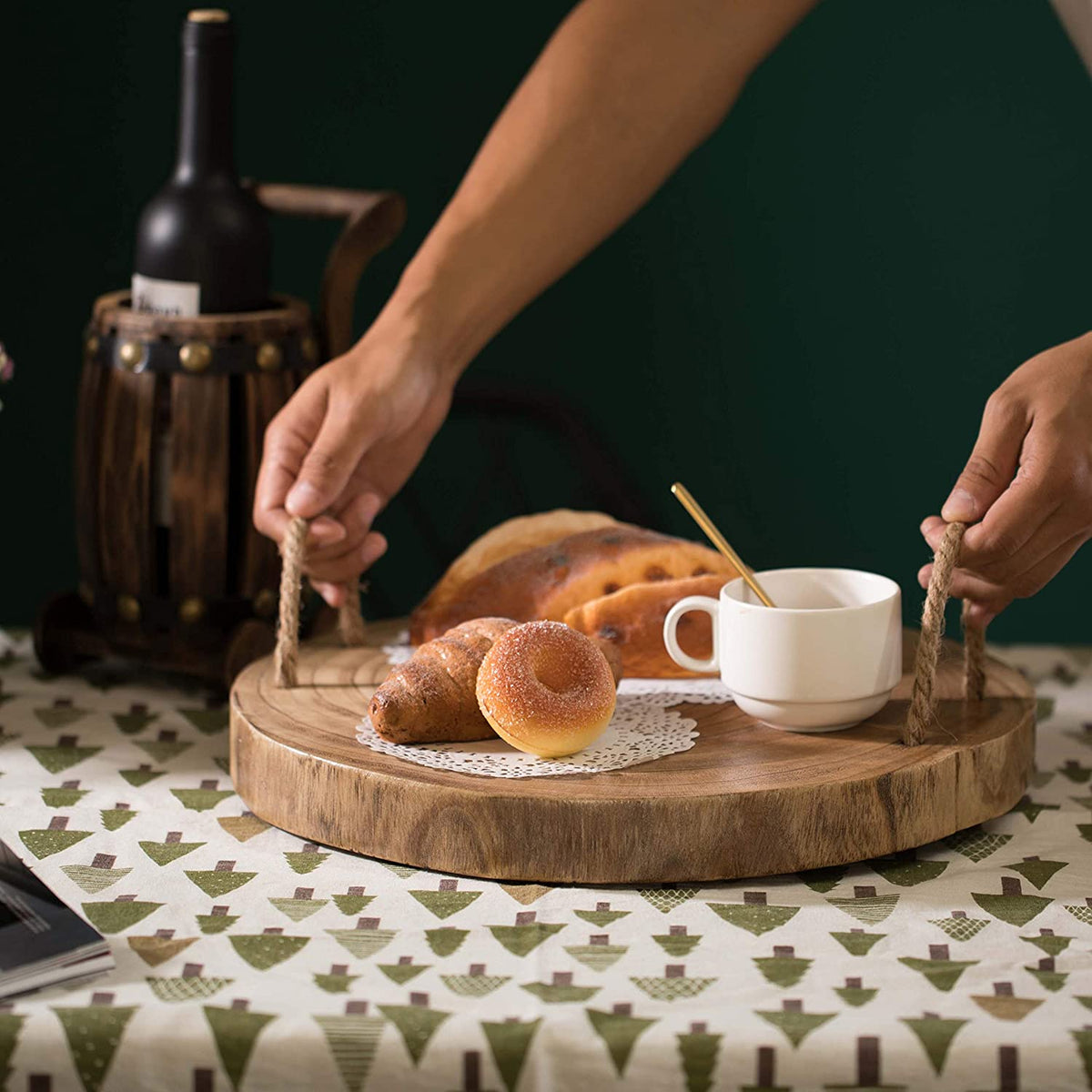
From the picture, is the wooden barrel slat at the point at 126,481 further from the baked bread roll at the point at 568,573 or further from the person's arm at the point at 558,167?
the baked bread roll at the point at 568,573

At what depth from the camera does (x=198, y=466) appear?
1433mm

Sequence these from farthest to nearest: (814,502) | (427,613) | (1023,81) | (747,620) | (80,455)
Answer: (814,502), (1023,81), (80,455), (427,613), (747,620)

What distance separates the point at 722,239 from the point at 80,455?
3.29 ft

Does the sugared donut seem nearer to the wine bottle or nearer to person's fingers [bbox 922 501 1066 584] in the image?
person's fingers [bbox 922 501 1066 584]

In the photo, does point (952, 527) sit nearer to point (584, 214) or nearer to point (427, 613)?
point (427, 613)

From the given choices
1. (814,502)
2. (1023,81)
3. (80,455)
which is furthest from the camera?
(814,502)

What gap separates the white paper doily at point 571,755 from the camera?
105 cm

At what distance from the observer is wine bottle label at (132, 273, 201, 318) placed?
144 centimetres

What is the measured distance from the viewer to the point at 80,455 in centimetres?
150

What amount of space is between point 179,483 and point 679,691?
0.52 metres

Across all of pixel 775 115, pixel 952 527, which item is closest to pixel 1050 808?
pixel 952 527

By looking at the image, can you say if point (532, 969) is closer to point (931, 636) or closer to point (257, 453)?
point (931, 636)

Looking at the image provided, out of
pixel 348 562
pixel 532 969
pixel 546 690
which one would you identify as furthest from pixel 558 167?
pixel 532 969

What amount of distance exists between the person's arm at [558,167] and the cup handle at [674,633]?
0.39m
